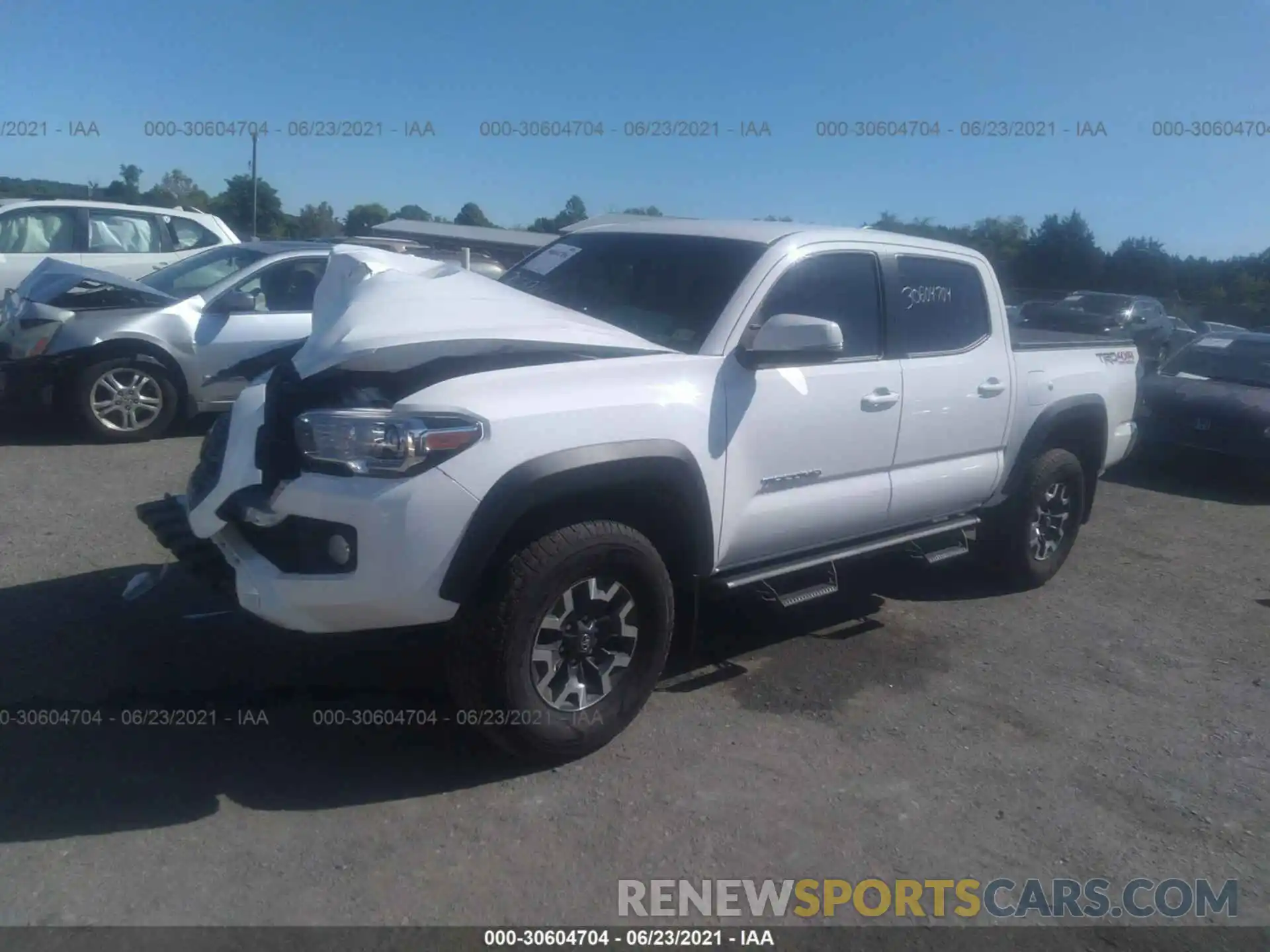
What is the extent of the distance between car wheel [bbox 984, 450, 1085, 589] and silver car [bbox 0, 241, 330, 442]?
5.46 meters

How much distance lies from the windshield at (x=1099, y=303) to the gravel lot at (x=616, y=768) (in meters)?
17.9

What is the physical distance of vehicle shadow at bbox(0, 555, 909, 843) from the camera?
11.7 ft

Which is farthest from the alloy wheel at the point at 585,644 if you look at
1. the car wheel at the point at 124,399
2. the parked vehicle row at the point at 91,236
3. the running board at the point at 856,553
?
the parked vehicle row at the point at 91,236

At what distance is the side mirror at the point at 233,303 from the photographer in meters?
8.35

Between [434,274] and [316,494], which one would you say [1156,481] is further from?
[316,494]

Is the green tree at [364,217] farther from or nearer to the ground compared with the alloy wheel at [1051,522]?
farther from the ground

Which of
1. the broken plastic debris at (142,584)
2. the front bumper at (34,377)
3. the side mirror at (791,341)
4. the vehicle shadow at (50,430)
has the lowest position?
the broken plastic debris at (142,584)

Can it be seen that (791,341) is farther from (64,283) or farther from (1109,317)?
(1109,317)

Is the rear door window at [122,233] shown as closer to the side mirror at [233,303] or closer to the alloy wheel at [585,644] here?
the side mirror at [233,303]

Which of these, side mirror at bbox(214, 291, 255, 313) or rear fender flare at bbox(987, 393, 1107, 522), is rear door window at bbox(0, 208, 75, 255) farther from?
rear fender flare at bbox(987, 393, 1107, 522)

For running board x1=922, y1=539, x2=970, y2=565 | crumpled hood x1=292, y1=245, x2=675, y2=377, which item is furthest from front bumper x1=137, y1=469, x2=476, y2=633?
running board x1=922, y1=539, x2=970, y2=565

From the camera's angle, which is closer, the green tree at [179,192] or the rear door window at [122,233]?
the rear door window at [122,233]

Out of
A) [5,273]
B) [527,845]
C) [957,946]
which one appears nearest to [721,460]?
[527,845]

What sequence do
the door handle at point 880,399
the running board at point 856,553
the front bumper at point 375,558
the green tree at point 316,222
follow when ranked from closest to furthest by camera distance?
the front bumper at point 375,558
the running board at point 856,553
the door handle at point 880,399
the green tree at point 316,222
